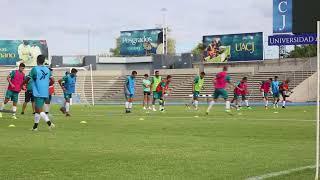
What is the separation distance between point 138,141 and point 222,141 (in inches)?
71.5

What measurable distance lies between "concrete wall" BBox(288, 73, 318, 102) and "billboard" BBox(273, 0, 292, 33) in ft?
39.1

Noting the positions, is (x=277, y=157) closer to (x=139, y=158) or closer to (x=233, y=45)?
(x=139, y=158)

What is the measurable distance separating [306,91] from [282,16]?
13.2 m

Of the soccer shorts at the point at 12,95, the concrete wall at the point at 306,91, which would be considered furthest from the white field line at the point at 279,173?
the concrete wall at the point at 306,91

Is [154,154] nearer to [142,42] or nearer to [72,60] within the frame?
[142,42]

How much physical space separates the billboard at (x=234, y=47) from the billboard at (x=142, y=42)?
14645mm

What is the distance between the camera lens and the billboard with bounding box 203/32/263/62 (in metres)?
74.8

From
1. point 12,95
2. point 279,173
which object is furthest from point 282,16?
point 279,173

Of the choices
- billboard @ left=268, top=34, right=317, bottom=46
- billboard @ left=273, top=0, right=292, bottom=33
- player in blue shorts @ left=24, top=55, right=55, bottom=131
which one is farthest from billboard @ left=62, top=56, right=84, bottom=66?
player in blue shorts @ left=24, top=55, right=55, bottom=131

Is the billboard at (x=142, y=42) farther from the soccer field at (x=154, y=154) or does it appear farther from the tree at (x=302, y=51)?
the soccer field at (x=154, y=154)

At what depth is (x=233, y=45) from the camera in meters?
76.2

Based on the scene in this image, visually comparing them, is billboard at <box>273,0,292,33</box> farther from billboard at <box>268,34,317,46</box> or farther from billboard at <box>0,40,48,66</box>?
billboard at <box>0,40,48,66</box>

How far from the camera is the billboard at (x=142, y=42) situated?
9261 centimetres

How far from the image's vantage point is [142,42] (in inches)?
3679
